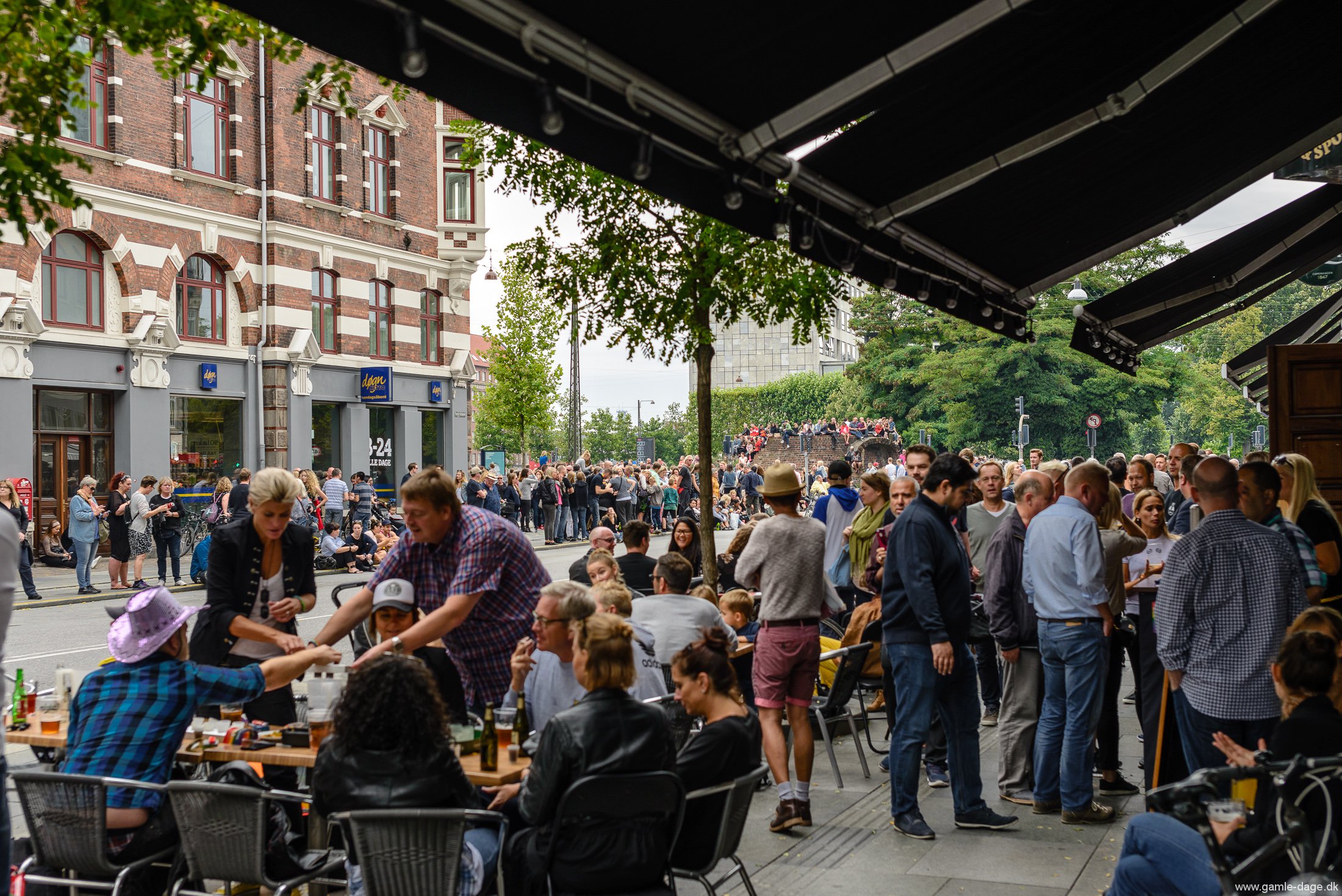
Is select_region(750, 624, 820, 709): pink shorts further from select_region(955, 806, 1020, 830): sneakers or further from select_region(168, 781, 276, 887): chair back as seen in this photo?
select_region(168, 781, 276, 887): chair back

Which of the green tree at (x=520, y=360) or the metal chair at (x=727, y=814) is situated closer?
the metal chair at (x=727, y=814)

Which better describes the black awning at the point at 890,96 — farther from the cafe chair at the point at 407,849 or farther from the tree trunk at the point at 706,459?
the tree trunk at the point at 706,459

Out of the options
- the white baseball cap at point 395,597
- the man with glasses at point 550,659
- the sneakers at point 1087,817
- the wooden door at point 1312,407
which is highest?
the wooden door at point 1312,407

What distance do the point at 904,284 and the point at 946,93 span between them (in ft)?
9.10

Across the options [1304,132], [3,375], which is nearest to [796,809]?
[1304,132]

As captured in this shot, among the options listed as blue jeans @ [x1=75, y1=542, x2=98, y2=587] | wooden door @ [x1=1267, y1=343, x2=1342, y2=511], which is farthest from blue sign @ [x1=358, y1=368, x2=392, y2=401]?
wooden door @ [x1=1267, y1=343, x2=1342, y2=511]

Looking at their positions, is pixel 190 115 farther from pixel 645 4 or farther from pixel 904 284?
pixel 645 4

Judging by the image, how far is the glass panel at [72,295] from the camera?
25.9 metres

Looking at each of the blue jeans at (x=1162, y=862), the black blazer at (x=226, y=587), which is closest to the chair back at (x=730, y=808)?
the blue jeans at (x=1162, y=862)

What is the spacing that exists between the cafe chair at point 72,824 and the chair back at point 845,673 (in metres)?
4.27

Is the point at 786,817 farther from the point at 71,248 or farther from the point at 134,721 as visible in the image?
the point at 71,248

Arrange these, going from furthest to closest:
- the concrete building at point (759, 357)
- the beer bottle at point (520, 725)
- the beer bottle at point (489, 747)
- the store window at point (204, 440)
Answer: the concrete building at point (759, 357) < the store window at point (204, 440) < the beer bottle at point (520, 725) < the beer bottle at point (489, 747)

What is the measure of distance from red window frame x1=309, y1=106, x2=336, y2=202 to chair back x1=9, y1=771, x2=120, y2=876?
29634 millimetres

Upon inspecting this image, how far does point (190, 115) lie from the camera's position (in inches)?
1141
